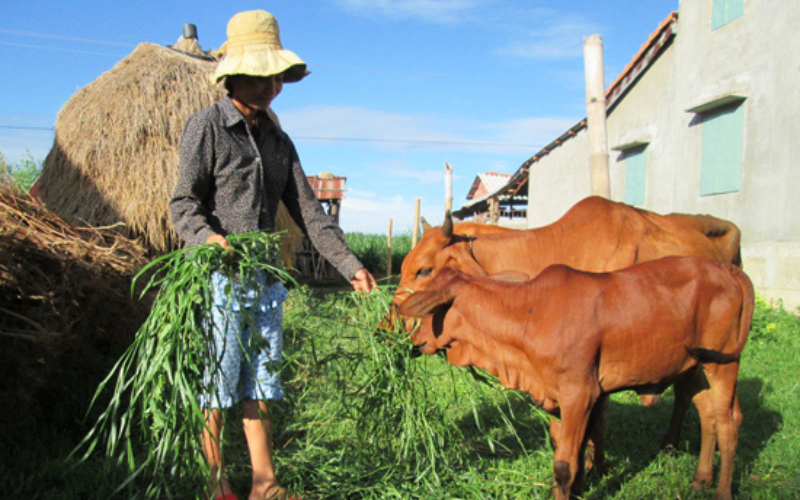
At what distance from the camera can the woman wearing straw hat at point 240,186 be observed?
8.94ft

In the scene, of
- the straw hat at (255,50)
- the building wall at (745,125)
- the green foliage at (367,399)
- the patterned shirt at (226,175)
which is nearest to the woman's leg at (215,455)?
the green foliage at (367,399)

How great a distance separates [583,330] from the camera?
274 cm

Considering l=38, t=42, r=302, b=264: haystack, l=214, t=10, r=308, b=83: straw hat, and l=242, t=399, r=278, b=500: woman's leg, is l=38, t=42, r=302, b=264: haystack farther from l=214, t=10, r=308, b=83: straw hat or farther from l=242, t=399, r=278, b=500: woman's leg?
l=242, t=399, r=278, b=500: woman's leg

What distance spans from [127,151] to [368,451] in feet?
20.4

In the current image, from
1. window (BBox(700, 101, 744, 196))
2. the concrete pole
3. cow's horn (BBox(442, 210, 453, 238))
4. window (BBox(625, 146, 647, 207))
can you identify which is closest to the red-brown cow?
cow's horn (BBox(442, 210, 453, 238))

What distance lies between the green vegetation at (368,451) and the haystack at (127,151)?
4.30 meters

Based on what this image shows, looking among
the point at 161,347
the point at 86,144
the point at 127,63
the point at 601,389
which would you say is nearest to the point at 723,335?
the point at 601,389

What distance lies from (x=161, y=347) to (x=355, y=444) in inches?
56.5

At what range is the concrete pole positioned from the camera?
20.2 feet

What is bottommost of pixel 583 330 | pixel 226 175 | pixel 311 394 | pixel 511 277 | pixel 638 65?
pixel 311 394

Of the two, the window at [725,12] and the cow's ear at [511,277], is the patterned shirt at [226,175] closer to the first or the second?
the cow's ear at [511,277]

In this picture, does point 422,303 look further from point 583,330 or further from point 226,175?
point 226,175

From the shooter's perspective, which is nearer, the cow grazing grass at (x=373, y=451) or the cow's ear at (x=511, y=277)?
the cow grazing grass at (x=373, y=451)

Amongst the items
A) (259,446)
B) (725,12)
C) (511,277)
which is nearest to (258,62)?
(511,277)
